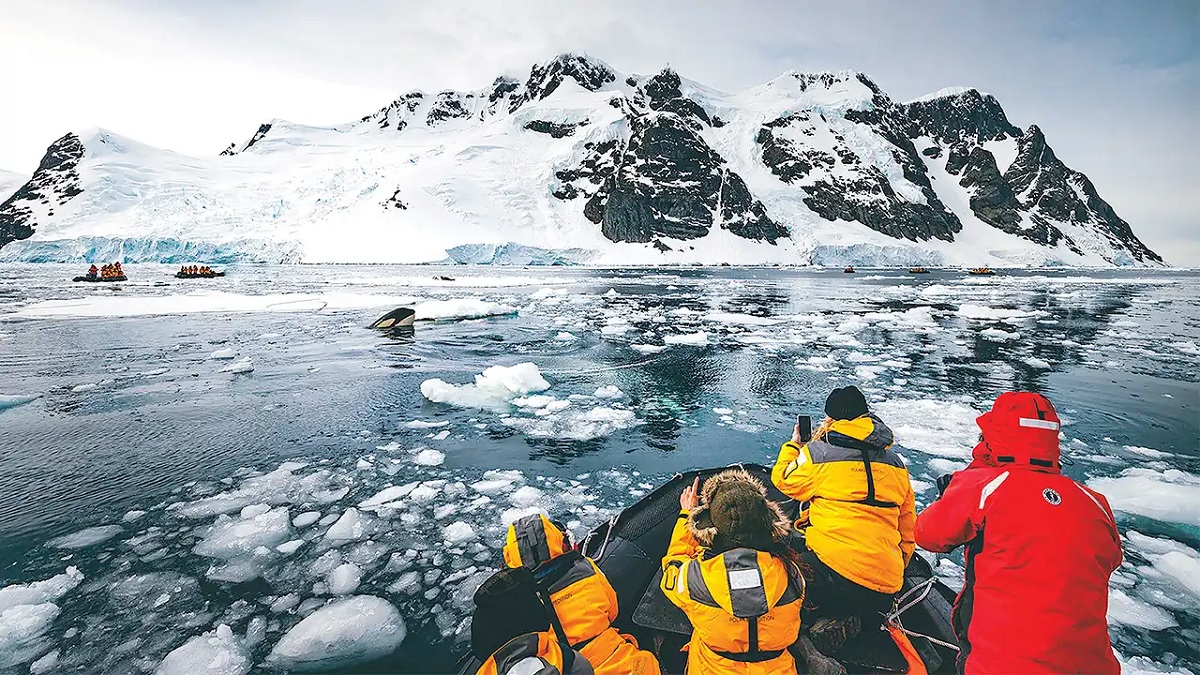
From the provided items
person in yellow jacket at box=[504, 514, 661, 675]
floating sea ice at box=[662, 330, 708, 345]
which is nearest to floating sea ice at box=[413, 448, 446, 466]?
person in yellow jacket at box=[504, 514, 661, 675]

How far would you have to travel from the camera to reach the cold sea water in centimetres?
319

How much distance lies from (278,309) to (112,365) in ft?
31.3

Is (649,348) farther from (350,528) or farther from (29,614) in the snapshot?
(29,614)

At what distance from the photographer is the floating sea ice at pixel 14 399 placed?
288 inches

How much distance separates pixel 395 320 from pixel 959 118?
551 feet

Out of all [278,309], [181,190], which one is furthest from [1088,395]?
[181,190]

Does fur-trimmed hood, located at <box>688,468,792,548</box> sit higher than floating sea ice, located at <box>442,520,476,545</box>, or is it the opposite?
fur-trimmed hood, located at <box>688,468,792,548</box>

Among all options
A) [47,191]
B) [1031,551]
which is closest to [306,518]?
[1031,551]

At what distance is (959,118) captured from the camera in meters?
141

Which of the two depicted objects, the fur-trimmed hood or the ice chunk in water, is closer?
the fur-trimmed hood

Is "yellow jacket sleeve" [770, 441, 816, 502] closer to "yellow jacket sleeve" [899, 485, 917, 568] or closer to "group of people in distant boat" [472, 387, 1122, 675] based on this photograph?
"group of people in distant boat" [472, 387, 1122, 675]

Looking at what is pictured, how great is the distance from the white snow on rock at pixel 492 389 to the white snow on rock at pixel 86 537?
4.00 m

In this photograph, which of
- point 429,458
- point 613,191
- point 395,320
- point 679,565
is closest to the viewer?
point 679,565

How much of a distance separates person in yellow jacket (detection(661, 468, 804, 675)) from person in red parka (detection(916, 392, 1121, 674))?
0.67 meters
